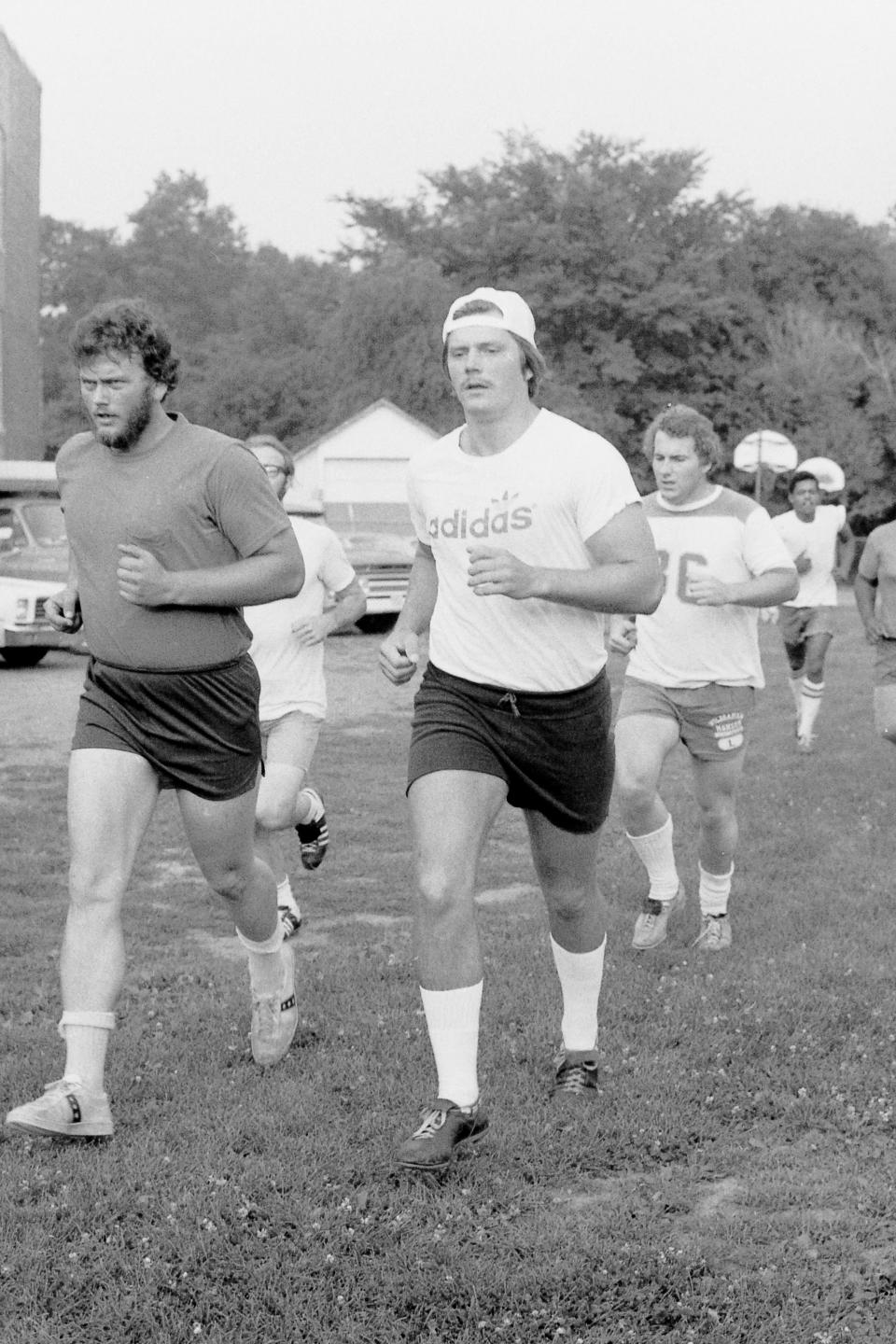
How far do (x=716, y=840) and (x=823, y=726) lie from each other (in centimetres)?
805

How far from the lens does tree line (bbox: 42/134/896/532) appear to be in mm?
54969

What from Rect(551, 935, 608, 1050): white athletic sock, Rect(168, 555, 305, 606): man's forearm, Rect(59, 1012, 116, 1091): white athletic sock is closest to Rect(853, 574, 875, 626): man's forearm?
Rect(551, 935, 608, 1050): white athletic sock

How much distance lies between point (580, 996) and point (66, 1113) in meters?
1.52

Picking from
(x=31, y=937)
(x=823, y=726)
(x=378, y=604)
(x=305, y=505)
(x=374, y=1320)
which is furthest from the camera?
(x=378, y=604)

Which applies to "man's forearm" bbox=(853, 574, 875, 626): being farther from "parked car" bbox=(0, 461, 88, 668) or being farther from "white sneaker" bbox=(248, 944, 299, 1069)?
"parked car" bbox=(0, 461, 88, 668)

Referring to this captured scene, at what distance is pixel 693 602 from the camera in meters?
6.75

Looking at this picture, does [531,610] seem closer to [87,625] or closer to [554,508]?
[554,508]

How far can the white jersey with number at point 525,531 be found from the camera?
4.51 metres

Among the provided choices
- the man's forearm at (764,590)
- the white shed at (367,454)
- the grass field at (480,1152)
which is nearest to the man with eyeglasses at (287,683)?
the grass field at (480,1152)

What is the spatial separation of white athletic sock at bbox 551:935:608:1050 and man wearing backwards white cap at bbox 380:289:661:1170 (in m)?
0.19

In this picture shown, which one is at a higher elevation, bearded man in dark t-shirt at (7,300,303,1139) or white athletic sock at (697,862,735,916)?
bearded man in dark t-shirt at (7,300,303,1139)

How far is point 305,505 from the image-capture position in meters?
20.2

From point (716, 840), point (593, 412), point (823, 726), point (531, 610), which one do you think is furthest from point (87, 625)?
point (593, 412)

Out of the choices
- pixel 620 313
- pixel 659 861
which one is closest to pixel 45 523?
pixel 659 861
